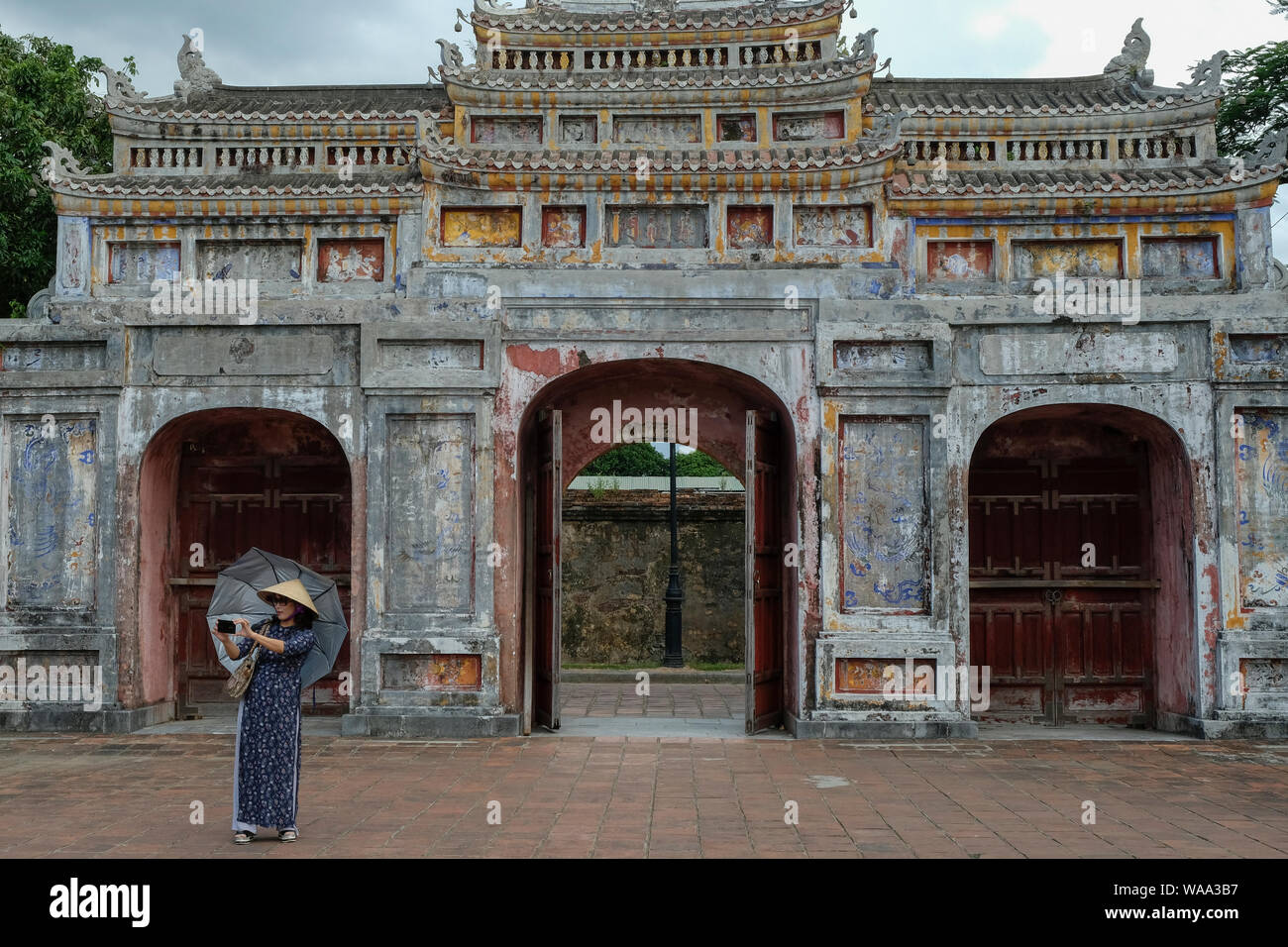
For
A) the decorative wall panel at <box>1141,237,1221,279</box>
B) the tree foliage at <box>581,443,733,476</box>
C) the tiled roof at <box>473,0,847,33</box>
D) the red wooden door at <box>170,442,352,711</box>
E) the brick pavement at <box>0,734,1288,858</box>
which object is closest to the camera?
the brick pavement at <box>0,734,1288,858</box>

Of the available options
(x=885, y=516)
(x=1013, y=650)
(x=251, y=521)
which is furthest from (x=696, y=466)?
(x=885, y=516)

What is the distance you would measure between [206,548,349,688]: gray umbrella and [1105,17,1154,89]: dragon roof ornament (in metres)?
10.7

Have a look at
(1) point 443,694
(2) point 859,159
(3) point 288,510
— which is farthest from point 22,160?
(2) point 859,159

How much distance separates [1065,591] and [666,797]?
6027 millimetres

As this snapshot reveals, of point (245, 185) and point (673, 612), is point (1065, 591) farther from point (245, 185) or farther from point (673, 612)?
point (245, 185)

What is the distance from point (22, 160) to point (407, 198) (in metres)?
8.56

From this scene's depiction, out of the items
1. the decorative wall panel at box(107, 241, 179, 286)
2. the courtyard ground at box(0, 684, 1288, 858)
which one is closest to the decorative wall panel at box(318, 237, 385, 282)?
the decorative wall panel at box(107, 241, 179, 286)

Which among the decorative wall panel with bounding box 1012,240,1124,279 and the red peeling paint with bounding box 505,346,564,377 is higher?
the decorative wall panel with bounding box 1012,240,1124,279

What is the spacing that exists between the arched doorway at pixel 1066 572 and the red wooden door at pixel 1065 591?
0.03 feet

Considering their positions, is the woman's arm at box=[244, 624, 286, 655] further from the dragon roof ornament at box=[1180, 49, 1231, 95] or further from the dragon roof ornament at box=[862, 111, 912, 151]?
the dragon roof ornament at box=[1180, 49, 1231, 95]

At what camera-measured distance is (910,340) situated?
35.2 ft

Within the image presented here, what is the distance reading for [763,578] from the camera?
1112 cm

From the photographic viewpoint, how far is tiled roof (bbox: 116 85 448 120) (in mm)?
Answer: 12164

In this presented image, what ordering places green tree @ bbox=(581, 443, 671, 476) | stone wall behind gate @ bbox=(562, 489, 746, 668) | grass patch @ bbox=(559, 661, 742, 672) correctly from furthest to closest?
green tree @ bbox=(581, 443, 671, 476)
stone wall behind gate @ bbox=(562, 489, 746, 668)
grass patch @ bbox=(559, 661, 742, 672)
